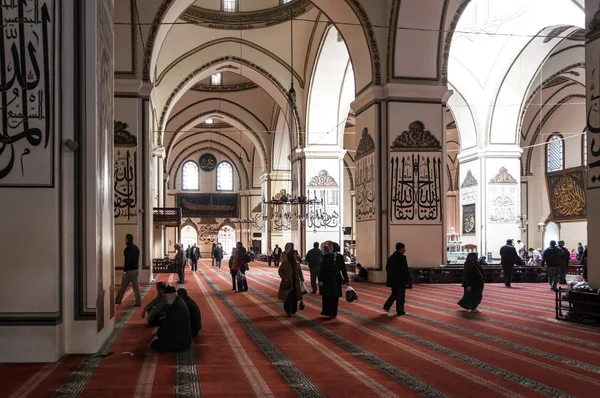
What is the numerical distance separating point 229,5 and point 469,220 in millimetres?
9279

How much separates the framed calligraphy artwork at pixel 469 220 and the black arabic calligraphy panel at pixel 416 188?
6137 millimetres

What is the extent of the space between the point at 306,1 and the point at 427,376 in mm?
13952

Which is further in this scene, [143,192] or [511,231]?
[511,231]

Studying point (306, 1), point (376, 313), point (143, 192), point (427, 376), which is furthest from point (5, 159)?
point (306, 1)

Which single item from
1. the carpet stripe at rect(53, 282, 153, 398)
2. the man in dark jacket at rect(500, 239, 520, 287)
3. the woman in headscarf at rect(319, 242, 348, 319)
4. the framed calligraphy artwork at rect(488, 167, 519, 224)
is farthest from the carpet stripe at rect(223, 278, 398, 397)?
the framed calligraphy artwork at rect(488, 167, 519, 224)

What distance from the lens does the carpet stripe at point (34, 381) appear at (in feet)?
12.5

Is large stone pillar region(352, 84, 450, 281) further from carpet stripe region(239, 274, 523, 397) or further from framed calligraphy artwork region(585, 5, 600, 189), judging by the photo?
carpet stripe region(239, 274, 523, 397)

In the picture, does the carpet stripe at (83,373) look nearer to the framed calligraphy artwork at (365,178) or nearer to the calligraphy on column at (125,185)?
the calligraphy on column at (125,185)

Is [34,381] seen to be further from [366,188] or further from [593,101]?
[366,188]

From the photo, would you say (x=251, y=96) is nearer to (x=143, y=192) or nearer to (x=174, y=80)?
(x=174, y=80)

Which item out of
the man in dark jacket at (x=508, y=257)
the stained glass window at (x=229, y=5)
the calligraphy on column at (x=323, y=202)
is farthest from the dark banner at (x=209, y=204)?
the man in dark jacket at (x=508, y=257)

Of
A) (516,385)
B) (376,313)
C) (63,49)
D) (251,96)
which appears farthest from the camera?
(251,96)

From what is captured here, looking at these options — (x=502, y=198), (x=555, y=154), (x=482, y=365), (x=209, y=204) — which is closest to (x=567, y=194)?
(x=555, y=154)

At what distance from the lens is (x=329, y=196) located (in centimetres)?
1858
